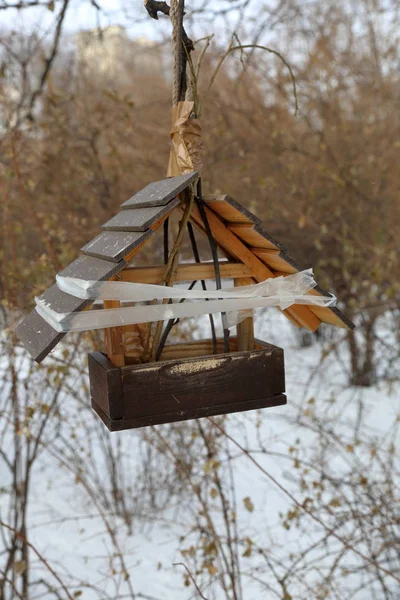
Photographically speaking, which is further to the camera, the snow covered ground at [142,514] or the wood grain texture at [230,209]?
the snow covered ground at [142,514]

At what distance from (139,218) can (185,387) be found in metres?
0.41

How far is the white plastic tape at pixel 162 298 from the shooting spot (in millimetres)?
1250

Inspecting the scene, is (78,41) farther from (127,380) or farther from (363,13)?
(127,380)

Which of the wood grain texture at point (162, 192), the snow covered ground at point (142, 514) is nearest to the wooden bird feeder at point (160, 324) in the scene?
the wood grain texture at point (162, 192)

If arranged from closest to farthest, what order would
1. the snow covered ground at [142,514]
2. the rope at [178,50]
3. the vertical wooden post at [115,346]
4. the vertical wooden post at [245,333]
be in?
the rope at [178,50] < the vertical wooden post at [115,346] < the vertical wooden post at [245,333] < the snow covered ground at [142,514]

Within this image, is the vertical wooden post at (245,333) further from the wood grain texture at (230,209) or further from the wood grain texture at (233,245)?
the wood grain texture at (230,209)

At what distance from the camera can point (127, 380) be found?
1384 millimetres

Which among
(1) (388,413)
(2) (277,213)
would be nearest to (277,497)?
(1) (388,413)

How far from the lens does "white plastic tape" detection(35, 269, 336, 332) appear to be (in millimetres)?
1250

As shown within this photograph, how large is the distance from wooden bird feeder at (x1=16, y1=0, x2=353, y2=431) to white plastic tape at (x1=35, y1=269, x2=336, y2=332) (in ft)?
0.07

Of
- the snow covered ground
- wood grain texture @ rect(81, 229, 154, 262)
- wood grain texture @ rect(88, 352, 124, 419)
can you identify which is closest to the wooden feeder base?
wood grain texture @ rect(88, 352, 124, 419)

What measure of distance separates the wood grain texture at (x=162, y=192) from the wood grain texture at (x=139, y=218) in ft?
0.04

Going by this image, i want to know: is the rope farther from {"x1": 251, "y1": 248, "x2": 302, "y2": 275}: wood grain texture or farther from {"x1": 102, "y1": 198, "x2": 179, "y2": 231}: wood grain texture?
{"x1": 251, "y1": 248, "x2": 302, "y2": 275}: wood grain texture

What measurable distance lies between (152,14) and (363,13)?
522 centimetres
